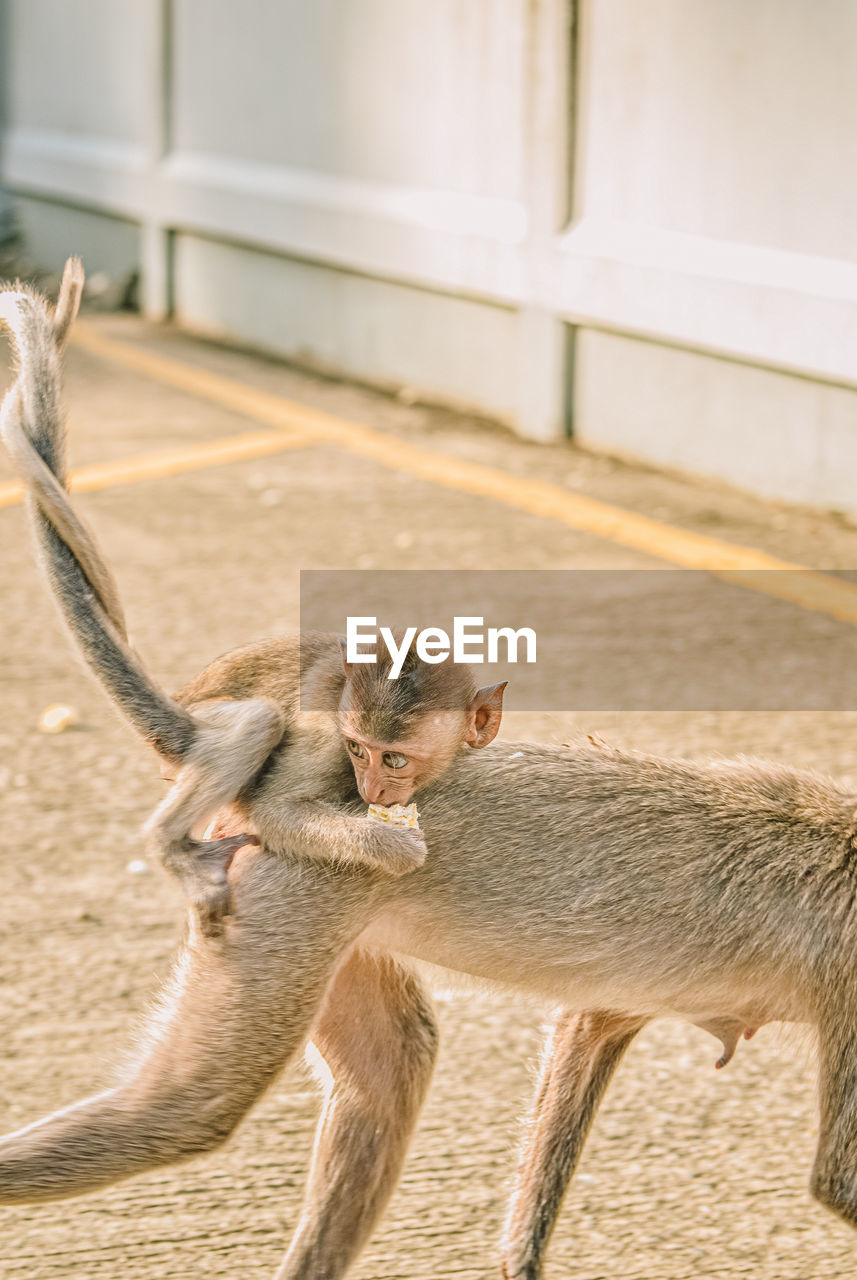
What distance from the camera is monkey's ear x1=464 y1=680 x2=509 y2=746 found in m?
2.69

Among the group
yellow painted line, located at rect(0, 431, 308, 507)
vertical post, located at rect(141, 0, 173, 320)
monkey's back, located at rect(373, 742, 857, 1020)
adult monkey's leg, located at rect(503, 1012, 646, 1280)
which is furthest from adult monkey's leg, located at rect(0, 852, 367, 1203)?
vertical post, located at rect(141, 0, 173, 320)

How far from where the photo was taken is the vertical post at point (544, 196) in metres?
8.72

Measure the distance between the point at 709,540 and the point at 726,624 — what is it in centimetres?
95

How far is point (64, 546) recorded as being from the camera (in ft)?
9.01

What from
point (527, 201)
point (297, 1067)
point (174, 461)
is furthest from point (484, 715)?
point (527, 201)

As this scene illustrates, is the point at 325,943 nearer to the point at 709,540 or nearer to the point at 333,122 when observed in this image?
the point at 709,540

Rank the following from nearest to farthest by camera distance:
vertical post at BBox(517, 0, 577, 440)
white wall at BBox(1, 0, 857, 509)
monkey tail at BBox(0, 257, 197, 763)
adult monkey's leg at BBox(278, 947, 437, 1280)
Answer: monkey tail at BBox(0, 257, 197, 763), adult monkey's leg at BBox(278, 947, 437, 1280), white wall at BBox(1, 0, 857, 509), vertical post at BBox(517, 0, 577, 440)

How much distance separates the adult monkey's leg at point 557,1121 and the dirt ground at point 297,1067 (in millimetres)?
127

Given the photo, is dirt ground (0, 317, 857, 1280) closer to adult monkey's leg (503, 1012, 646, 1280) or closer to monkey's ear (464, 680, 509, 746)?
adult monkey's leg (503, 1012, 646, 1280)

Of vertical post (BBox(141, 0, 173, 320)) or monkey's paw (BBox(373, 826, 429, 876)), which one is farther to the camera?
vertical post (BBox(141, 0, 173, 320))

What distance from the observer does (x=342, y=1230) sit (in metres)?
3.07

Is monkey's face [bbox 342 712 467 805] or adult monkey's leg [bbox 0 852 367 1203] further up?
monkey's face [bbox 342 712 467 805]

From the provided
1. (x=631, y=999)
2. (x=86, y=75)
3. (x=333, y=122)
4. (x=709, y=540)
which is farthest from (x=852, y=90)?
(x=86, y=75)

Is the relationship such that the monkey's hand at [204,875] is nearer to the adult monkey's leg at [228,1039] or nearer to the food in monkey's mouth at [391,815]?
the adult monkey's leg at [228,1039]
